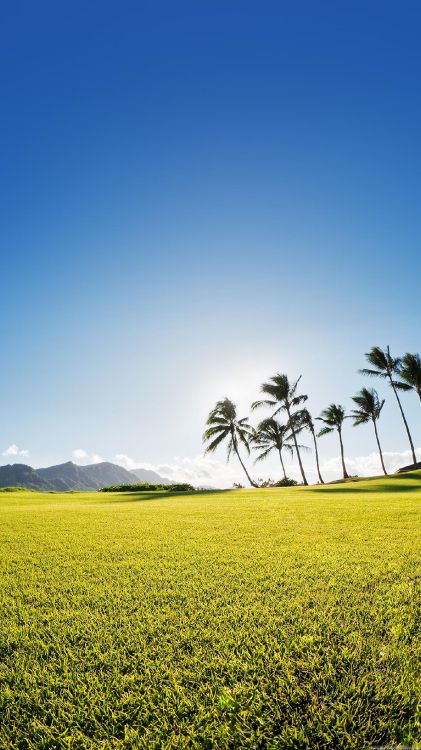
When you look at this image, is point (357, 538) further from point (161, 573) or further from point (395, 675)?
point (395, 675)

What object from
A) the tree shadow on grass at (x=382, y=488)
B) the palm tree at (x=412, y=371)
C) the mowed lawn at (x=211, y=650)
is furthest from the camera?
the palm tree at (x=412, y=371)

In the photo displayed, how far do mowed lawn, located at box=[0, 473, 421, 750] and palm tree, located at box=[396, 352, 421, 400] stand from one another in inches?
1546

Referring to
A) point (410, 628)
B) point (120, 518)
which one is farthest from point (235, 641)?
point (120, 518)

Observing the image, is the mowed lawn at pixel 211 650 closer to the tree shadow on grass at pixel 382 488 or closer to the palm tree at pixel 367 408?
the tree shadow on grass at pixel 382 488

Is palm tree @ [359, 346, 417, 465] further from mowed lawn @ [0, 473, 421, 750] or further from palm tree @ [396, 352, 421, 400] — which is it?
mowed lawn @ [0, 473, 421, 750]

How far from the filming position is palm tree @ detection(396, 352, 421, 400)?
3778 centimetres

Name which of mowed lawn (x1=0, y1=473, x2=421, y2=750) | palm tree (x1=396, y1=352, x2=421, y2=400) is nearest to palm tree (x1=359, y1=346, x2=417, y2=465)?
palm tree (x1=396, y1=352, x2=421, y2=400)

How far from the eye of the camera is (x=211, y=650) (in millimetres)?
1982

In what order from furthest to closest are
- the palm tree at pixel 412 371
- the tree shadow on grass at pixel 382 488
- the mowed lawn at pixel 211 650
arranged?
the palm tree at pixel 412 371 → the tree shadow on grass at pixel 382 488 → the mowed lawn at pixel 211 650

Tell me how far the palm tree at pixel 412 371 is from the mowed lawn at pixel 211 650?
3927cm

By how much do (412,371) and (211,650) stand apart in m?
42.2

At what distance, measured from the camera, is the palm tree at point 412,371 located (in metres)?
37.8

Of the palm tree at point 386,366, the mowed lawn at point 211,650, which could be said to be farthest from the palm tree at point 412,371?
the mowed lawn at point 211,650

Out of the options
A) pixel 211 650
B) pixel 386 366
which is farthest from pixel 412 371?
pixel 211 650
